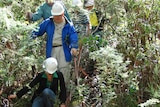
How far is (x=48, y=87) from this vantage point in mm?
4898

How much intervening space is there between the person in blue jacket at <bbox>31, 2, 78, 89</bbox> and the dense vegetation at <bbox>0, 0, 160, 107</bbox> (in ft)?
0.59

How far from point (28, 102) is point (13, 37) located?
1.22m

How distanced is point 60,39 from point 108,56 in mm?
1089

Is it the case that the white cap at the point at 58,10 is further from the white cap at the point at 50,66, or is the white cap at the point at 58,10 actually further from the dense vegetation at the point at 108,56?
the white cap at the point at 50,66

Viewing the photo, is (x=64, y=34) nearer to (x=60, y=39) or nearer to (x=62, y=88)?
(x=60, y=39)

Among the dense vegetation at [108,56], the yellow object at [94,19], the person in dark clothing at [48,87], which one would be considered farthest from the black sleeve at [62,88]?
the yellow object at [94,19]

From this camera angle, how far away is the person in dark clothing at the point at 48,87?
4738 millimetres

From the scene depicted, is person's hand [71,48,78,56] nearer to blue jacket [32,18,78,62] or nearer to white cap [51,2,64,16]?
blue jacket [32,18,78,62]

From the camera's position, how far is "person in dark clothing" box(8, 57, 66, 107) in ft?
15.5

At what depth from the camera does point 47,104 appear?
484 cm

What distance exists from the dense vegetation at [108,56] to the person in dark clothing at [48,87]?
0.16 m

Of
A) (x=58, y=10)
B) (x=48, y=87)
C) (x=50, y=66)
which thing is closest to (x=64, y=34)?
(x=58, y=10)

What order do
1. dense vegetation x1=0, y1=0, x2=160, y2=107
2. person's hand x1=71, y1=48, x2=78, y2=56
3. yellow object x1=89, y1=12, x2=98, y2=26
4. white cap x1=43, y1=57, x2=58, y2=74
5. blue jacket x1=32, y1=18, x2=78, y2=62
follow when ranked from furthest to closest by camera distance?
yellow object x1=89, y1=12, x2=98, y2=26 → blue jacket x1=32, y1=18, x2=78, y2=62 → person's hand x1=71, y1=48, x2=78, y2=56 → white cap x1=43, y1=57, x2=58, y2=74 → dense vegetation x1=0, y1=0, x2=160, y2=107

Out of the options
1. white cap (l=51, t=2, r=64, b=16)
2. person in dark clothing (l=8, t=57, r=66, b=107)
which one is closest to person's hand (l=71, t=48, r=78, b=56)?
person in dark clothing (l=8, t=57, r=66, b=107)
